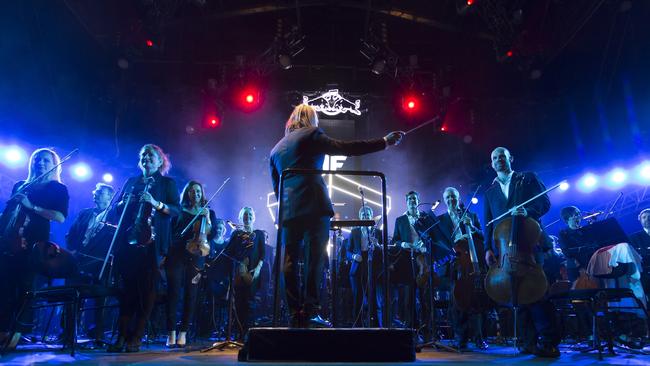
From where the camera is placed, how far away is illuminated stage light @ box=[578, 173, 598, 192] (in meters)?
11.1

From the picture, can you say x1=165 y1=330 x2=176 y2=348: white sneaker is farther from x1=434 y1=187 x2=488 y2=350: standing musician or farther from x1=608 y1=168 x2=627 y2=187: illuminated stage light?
x1=608 y1=168 x2=627 y2=187: illuminated stage light

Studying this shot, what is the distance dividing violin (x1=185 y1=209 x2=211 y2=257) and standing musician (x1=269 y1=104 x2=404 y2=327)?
2603 millimetres

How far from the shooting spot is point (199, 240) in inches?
231

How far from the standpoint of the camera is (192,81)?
42.2 feet

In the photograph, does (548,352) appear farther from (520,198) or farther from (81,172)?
(81,172)

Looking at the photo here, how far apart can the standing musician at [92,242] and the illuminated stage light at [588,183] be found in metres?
11.1

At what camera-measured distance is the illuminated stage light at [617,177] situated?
10.6 m

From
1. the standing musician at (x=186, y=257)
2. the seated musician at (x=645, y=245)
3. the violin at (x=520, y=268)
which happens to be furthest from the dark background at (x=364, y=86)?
the violin at (x=520, y=268)

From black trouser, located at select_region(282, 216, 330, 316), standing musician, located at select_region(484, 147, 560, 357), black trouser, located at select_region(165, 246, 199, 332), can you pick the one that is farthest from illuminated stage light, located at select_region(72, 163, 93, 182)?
standing musician, located at select_region(484, 147, 560, 357)

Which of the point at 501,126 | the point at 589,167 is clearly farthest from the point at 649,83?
the point at 501,126

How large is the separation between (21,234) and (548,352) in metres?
5.53

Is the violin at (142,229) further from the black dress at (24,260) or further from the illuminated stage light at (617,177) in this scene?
the illuminated stage light at (617,177)

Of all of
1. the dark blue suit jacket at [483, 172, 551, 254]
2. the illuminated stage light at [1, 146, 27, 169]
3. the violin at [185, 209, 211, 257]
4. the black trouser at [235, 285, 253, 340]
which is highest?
the illuminated stage light at [1, 146, 27, 169]

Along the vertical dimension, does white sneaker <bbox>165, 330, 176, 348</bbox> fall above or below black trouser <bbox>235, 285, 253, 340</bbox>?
below
